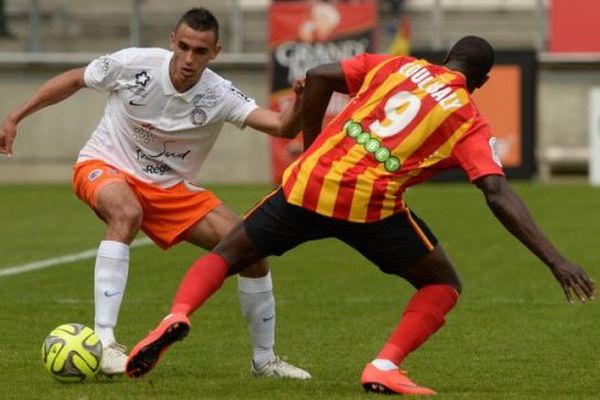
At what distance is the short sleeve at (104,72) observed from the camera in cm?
915

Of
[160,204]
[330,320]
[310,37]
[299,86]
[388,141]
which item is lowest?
[310,37]

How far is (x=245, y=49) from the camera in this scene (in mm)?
30375

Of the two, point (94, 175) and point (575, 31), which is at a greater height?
point (94, 175)

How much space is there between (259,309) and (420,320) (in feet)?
4.00

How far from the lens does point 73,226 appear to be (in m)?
19.8

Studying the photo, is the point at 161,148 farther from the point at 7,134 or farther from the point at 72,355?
the point at 72,355

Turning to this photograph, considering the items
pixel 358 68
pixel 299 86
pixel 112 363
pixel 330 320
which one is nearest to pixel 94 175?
pixel 112 363

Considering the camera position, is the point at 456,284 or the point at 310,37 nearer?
the point at 456,284

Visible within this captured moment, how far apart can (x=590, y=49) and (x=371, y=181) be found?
71.4ft

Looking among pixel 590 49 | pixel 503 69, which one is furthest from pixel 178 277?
pixel 590 49

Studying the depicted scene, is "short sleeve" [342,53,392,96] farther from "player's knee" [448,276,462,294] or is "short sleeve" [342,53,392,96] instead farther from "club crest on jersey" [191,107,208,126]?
"club crest on jersey" [191,107,208,126]

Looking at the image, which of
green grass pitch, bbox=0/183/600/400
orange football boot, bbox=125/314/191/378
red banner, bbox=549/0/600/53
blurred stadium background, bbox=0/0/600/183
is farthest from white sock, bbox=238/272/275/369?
red banner, bbox=549/0/600/53

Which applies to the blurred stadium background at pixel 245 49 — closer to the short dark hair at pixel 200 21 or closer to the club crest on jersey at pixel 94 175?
the club crest on jersey at pixel 94 175

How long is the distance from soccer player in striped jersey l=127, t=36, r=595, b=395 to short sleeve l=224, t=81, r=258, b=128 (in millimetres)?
1154
